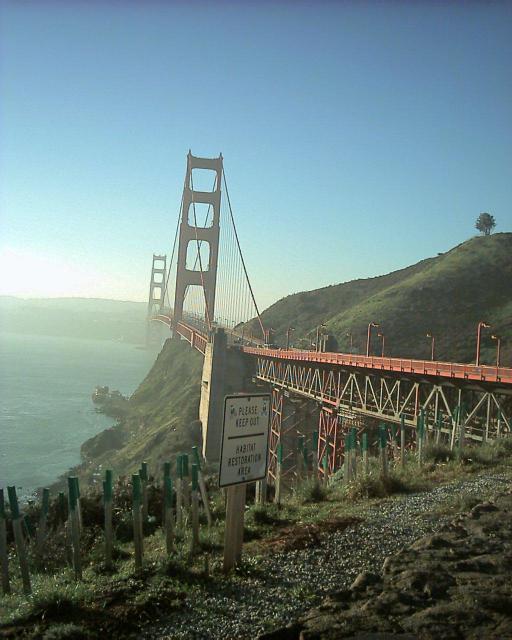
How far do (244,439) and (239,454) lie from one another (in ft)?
0.47

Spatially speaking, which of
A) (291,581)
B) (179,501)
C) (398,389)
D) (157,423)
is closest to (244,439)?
(291,581)

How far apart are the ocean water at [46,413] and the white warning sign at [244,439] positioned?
8886 mm

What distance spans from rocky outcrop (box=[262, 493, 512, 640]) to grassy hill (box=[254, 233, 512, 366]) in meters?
31.1

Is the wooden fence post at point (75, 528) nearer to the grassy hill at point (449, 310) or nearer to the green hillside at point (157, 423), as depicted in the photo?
the green hillside at point (157, 423)

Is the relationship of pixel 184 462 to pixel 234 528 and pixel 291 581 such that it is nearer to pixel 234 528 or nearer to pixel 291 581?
pixel 234 528

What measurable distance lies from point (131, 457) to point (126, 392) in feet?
164

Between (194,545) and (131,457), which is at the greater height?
(194,545)

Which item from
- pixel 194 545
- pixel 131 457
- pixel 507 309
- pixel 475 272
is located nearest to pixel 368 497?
pixel 194 545

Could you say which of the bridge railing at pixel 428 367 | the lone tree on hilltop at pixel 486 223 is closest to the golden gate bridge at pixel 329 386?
the bridge railing at pixel 428 367

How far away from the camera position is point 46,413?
6444 cm

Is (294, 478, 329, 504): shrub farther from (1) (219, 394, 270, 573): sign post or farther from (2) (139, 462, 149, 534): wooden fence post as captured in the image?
(1) (219, 394, 270, 573): sign post

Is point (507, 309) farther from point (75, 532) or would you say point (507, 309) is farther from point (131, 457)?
point (75, 532)

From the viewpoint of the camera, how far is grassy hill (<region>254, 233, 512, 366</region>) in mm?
41656

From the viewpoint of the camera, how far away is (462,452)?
10.8 metres
